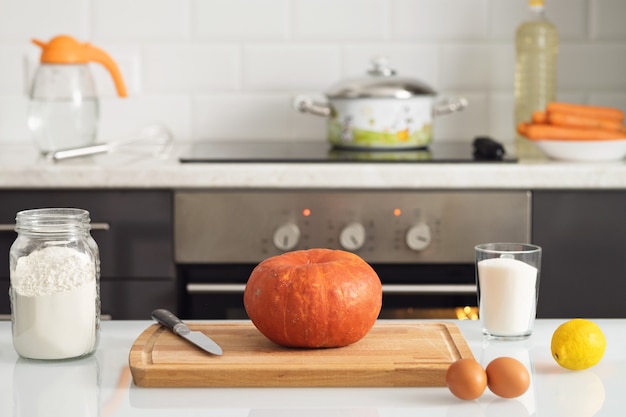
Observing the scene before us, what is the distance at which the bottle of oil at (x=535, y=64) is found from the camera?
249 centimetres

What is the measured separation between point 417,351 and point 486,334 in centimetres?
13

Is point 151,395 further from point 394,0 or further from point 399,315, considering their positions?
point 394,0

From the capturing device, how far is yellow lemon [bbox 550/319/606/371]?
990 mm

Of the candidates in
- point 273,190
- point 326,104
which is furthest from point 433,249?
point 326,104

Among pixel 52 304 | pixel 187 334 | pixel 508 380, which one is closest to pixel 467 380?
pixel 508 380

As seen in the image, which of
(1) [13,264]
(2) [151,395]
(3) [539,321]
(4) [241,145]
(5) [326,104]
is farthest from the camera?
(4) [241,145]

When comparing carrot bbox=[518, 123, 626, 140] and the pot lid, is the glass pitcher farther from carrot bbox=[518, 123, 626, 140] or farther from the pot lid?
carrot bbox=[518, 123, 626, 140]

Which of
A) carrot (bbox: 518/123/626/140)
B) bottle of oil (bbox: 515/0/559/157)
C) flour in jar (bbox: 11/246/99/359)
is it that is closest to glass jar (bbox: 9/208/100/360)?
flour in jar (bbox: 11/246/99/359)

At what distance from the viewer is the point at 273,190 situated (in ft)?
6.80

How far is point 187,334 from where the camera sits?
107 cm

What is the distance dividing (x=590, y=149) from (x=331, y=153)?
21.8 inches

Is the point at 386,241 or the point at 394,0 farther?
the point at 394,0

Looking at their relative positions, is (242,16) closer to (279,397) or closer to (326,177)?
(326,177)

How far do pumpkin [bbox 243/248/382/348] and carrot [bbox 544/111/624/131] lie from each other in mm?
1264
